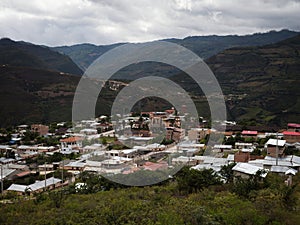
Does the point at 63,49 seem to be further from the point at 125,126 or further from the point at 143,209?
the point at 143,209

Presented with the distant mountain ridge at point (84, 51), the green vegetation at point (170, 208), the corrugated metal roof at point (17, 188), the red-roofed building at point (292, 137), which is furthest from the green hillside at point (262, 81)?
the distant mountain ridge at point (84, 51)

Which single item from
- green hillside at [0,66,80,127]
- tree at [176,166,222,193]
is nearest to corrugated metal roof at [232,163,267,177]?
tree at [176,166,222,193]

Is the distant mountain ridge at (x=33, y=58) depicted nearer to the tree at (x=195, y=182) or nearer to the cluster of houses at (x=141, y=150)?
the cluster of houses at (x=141, y=150)

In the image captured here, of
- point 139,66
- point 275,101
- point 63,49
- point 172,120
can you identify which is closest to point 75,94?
point 172,120

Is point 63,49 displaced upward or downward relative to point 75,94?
upward

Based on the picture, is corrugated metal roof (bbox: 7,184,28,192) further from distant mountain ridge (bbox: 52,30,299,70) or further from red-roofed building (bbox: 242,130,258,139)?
distant mountain ridge (bbox: 52,30,299,70)
